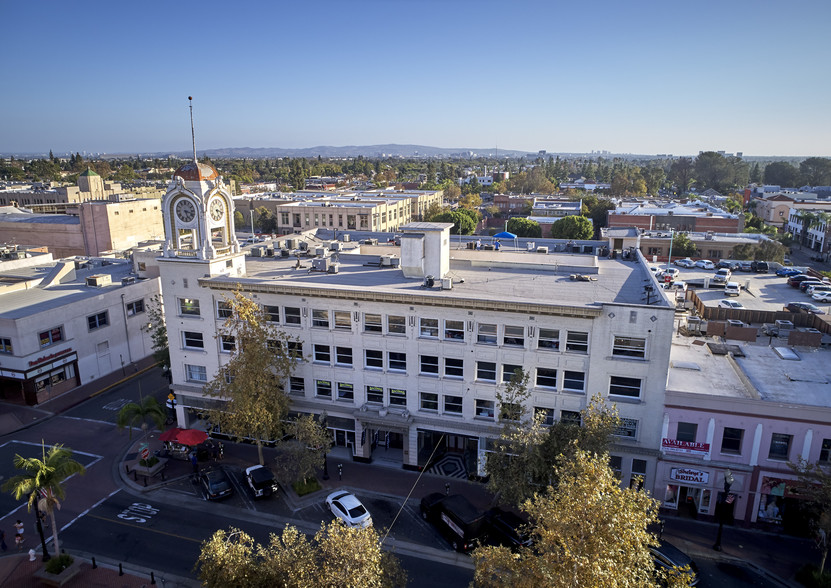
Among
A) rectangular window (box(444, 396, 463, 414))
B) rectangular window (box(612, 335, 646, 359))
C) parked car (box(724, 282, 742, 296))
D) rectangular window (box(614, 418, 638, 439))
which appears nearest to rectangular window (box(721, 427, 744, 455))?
rectangular window (box(614, 418, 638, 439))

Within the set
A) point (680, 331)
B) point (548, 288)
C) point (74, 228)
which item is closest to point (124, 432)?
point (548, 288)

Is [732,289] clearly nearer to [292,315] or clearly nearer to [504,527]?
[504,527]

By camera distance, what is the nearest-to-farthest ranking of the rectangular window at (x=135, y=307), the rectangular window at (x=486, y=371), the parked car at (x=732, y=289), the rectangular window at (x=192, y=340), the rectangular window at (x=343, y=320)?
the rectangular window at (x=486, y=371) → the rectangular window at (x=343, y=320) → the rectangular window at (x=192, y=340) → the rectangular window at (x=135, y=307) → the parked car at (x=732, y=289)

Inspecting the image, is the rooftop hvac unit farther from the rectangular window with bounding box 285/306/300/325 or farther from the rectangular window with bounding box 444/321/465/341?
the rectangular window with bounding box 444/321/465/341

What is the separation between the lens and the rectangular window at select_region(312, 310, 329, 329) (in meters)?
35.6

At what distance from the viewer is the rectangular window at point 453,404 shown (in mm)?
34312

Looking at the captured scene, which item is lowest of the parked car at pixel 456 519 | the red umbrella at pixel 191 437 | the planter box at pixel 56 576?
the planter box at pixel 56 576

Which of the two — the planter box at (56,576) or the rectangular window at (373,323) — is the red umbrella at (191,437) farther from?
the rectangular window at (373,323)

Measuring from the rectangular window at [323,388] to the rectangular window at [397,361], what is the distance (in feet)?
15.4

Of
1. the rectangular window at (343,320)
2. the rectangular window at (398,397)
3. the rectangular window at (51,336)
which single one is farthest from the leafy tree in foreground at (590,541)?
the rectangular window at (51,336)

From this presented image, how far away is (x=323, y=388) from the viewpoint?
1452 inches

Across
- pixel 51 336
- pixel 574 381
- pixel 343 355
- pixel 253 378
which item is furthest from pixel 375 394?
pixel 51 336

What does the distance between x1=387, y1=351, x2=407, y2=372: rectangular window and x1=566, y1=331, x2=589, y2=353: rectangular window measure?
10258 mm

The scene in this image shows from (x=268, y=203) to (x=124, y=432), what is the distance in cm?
9259
